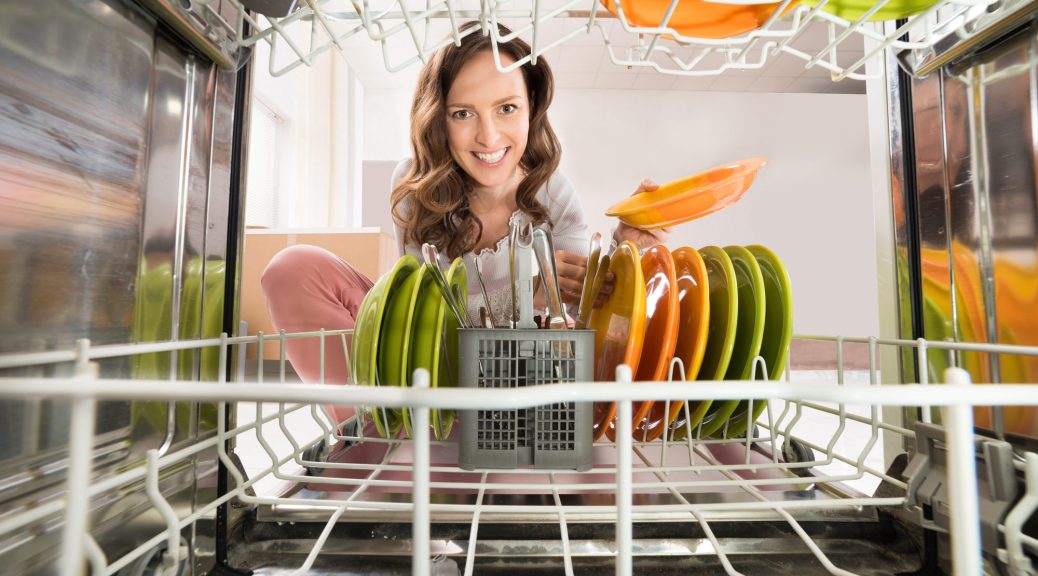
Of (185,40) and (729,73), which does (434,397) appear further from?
(729,73)

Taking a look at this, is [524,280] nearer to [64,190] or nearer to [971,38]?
[64,190]

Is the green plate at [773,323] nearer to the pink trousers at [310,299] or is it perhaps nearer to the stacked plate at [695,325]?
the stacked plate at [695,325]

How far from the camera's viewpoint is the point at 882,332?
2.24 feet

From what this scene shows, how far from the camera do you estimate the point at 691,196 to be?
2.14ft

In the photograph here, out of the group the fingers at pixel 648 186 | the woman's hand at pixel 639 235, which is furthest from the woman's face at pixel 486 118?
the fingers at pixel 648 186

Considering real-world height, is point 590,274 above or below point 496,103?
below

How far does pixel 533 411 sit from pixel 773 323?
1.06ft

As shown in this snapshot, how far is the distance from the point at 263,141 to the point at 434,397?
3449 millimetres

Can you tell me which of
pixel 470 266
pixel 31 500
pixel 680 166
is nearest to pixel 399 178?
pixel 470 266

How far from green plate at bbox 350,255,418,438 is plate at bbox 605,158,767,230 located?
304 millimetres

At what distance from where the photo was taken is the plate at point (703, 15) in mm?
455

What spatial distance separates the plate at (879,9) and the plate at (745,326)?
24cm

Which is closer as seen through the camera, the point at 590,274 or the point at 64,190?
the point at 64,190

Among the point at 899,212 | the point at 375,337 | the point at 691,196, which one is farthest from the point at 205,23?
the point at 899,212
